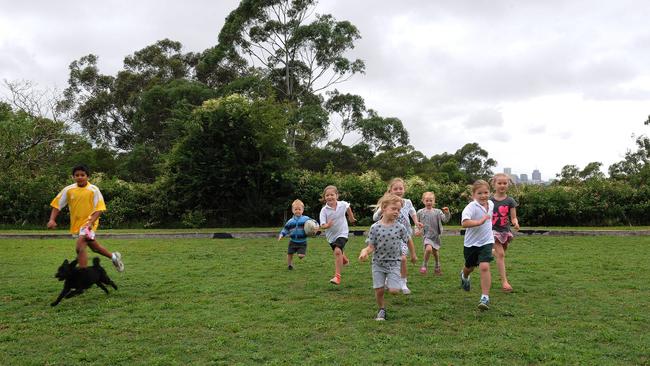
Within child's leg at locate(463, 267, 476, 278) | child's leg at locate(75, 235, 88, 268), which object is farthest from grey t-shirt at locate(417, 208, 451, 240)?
child's leg at locate(75, 235, 88, 268)

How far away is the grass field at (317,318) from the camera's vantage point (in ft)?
14.3

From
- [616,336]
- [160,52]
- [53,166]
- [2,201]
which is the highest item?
[160,52]

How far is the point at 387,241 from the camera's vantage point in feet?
18.9

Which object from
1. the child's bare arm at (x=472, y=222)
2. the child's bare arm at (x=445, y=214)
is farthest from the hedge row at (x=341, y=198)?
the child's bare arm at (x=472, y=222)

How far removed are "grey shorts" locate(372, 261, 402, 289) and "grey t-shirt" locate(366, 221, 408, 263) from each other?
6 centimetres

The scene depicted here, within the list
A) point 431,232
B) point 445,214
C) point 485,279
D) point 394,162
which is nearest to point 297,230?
point 431,232

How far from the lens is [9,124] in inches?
882

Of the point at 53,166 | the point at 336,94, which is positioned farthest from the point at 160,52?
the point at 53,166

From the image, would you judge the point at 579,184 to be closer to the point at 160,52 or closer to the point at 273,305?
the point at 273,305

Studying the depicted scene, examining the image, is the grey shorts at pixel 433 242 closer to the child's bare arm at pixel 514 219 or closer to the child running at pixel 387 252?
the child's bare arm at pixel 514 219

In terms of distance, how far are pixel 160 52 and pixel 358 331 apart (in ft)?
144

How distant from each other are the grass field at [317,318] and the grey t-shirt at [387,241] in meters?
0.64

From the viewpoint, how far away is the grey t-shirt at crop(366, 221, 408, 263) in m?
5.73

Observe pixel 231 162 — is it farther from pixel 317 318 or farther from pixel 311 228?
pixel 317 318
